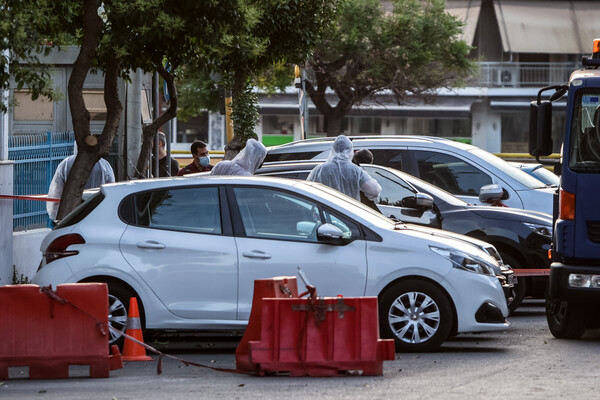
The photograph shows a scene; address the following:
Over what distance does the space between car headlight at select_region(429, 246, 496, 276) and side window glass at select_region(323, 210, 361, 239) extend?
0.64m

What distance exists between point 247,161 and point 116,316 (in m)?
4.02

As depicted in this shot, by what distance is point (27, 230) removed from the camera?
16406 mm

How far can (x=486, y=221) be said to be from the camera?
13.8 m

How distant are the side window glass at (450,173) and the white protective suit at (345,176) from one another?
2684mm

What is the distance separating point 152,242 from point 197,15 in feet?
10.1

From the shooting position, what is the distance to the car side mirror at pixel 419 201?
13.6 meters

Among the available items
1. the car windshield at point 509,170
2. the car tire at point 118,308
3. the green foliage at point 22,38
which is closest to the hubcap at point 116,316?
the car tire at point 118,308

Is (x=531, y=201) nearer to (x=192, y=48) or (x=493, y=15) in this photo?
(x=192, y=48)

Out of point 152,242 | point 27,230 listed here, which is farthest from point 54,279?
point 27,230

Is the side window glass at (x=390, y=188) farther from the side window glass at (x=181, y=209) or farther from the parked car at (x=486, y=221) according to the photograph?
the side window glass at (x=181, y=209)

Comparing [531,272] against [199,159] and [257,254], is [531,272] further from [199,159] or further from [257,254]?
[199,159]

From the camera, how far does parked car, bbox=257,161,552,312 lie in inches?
538

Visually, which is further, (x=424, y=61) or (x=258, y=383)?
(x=424, y=61)

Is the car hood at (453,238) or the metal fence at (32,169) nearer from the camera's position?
the car hood at (453,238)
